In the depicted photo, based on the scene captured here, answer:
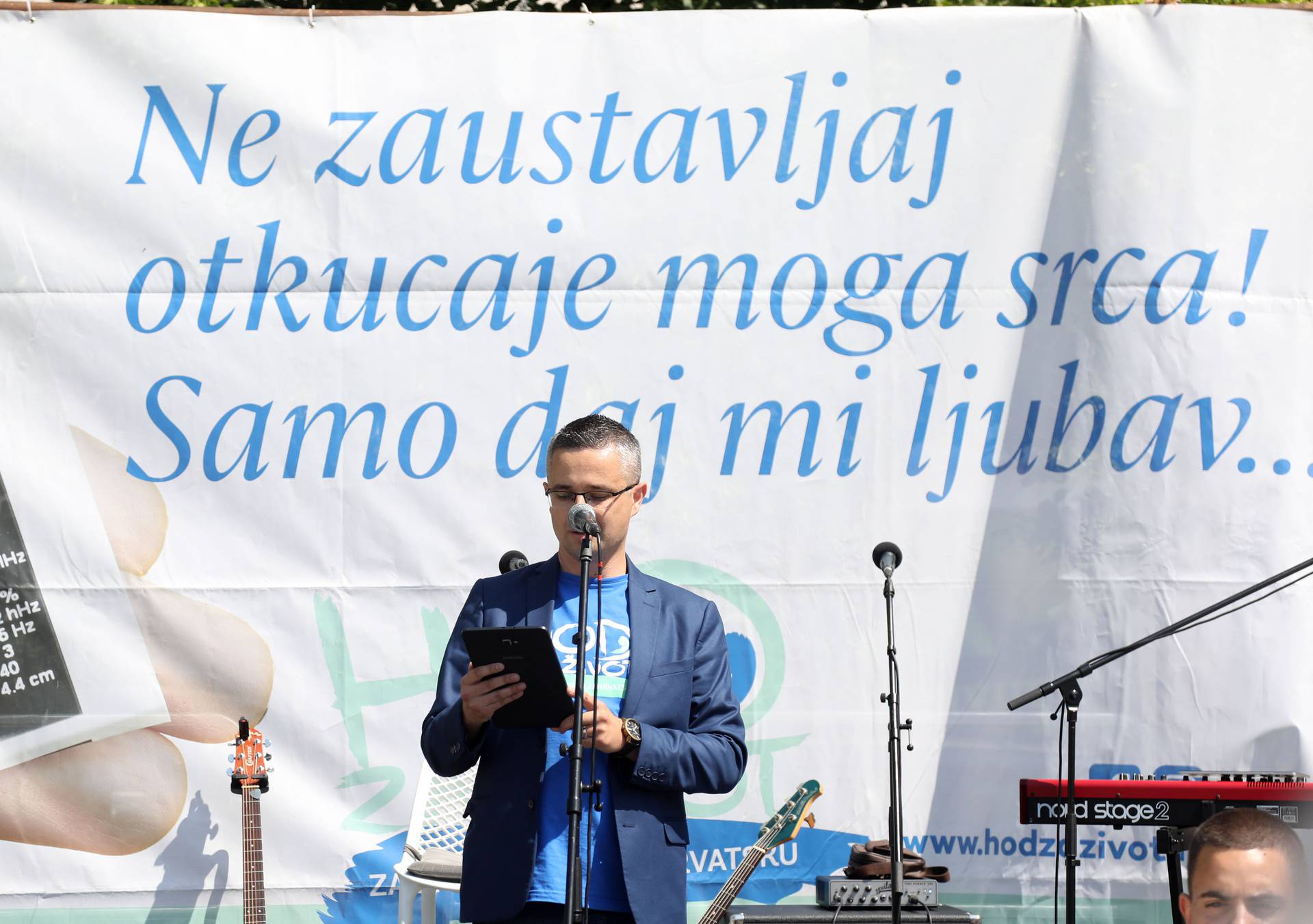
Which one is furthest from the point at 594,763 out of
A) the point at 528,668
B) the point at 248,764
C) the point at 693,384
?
the point at 693,384

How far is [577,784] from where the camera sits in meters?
2.37

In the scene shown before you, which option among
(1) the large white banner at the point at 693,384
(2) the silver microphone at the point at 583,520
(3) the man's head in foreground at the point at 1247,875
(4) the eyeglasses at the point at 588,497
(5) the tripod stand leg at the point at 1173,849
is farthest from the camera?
(1) the large white banner at the point at 693,384

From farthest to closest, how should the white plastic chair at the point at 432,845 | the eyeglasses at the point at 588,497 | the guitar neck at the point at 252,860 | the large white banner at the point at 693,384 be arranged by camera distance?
the large white banner at the point at 693,384
the guitar neck at the point at 252,860
the white plastic chair at the point at 432,845
the eyeglasses at the point at 588,497

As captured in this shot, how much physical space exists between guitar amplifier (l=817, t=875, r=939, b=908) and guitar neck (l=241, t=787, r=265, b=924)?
1.60 meters

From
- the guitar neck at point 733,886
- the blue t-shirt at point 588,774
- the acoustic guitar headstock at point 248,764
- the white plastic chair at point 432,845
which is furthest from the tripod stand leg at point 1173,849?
the acoustic guitar headstock at point 248,764

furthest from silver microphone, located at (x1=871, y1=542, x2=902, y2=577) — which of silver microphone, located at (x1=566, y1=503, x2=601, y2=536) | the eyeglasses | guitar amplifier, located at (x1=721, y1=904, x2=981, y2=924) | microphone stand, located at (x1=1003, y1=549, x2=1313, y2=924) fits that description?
silver microphone, located at (x1=566, y1=503, x2=601, y2=536)

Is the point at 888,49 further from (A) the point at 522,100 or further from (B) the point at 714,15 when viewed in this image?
(A) the point at 522,100

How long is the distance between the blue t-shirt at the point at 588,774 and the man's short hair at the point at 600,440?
0.22m

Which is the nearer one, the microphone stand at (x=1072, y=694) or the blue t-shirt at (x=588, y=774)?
the blue t-shirt at (x=588, y=774)

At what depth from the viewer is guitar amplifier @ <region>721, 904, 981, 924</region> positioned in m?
3.40

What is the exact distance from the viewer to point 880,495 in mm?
4336

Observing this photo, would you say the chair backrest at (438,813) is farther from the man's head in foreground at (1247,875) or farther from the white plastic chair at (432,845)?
the man's head in foreground at (1247,875)

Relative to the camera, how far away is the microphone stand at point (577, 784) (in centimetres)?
232

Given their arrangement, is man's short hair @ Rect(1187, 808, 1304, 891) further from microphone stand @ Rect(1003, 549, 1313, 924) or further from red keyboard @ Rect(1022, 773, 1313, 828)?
red keyboard @ Rect(1022, 773, 1313, 828)
